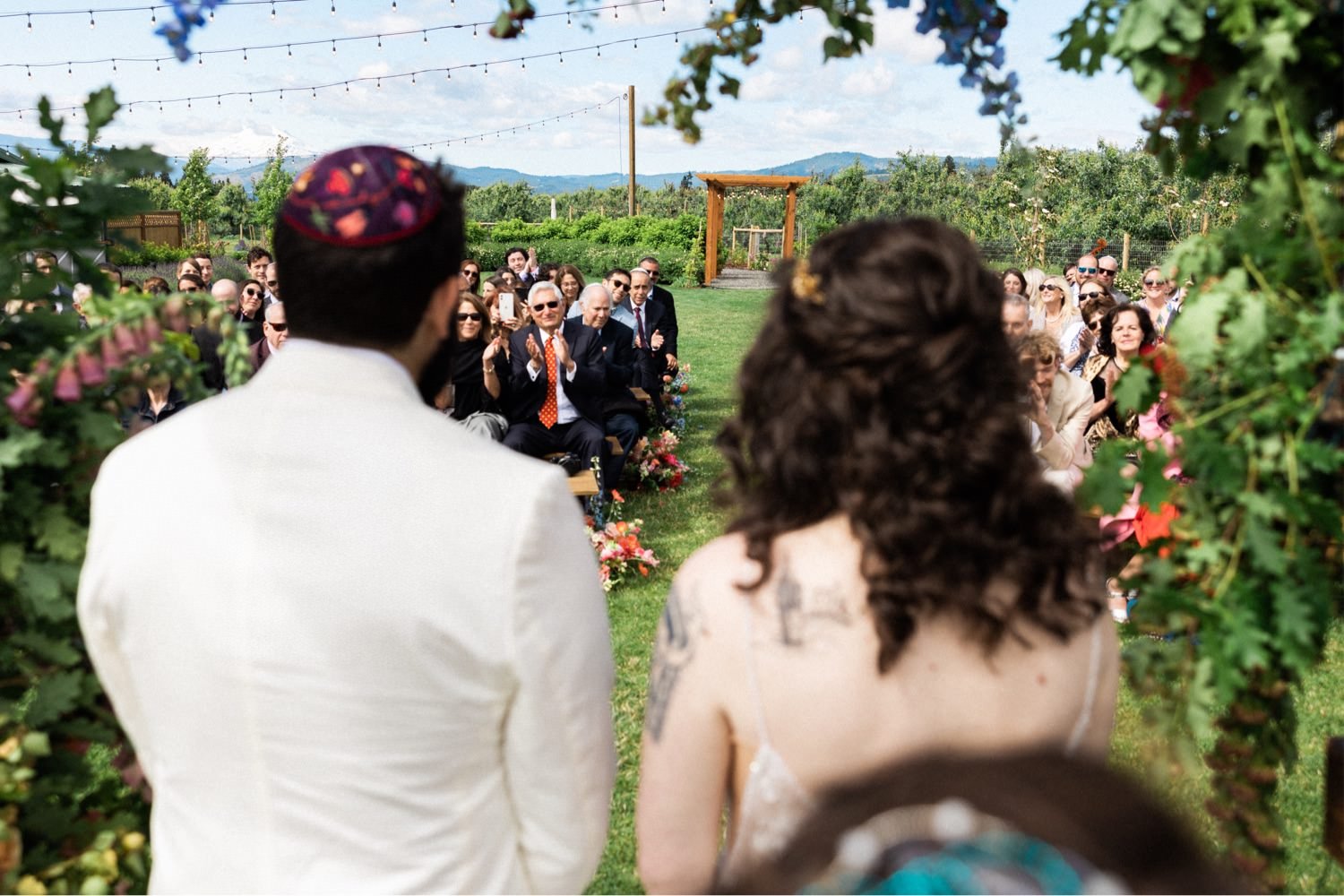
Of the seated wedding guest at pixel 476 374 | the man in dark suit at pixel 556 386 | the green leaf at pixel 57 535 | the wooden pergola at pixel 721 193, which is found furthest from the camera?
the wooden pergola at pixel 721 193

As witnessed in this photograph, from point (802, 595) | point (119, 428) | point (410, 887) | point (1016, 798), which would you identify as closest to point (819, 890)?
point (1016, 798)

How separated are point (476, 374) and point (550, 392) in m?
0.63

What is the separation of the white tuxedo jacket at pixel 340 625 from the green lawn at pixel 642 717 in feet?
1.30

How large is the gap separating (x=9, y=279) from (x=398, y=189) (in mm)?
956

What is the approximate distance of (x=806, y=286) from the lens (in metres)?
1.48

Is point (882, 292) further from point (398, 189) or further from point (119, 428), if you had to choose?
point (119, 428)

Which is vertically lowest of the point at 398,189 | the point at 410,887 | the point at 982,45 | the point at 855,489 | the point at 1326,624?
the point at 410,887

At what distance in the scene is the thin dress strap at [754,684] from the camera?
4.88ft

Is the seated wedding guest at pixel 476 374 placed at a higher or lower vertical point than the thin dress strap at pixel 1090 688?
lower

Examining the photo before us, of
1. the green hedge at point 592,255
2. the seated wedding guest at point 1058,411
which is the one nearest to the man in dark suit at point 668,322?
the seated wedding guest at point 1058,411

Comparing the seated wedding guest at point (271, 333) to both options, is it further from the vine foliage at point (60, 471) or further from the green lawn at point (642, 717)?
the vine foliage at point (60, 471)

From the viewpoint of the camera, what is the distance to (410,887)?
61.2 inches

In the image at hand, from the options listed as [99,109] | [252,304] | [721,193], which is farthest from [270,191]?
[99,109]

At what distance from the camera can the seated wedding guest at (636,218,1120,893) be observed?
1422 mm
